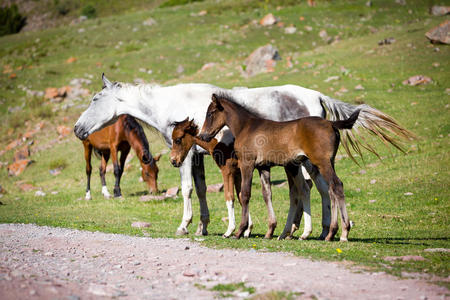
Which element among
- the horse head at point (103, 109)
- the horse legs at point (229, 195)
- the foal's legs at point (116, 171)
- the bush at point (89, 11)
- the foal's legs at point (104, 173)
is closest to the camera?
the horse legs at point (229, 195)

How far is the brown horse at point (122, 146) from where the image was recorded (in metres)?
17.2

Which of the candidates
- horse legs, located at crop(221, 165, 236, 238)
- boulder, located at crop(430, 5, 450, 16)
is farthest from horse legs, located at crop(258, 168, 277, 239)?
boulder, located at crop(430, 5, 450, 16)

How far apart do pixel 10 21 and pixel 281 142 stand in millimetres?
78049

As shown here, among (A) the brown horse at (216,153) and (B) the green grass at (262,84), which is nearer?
(A) the brown horse at (216,153)

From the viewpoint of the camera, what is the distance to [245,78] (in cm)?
3006

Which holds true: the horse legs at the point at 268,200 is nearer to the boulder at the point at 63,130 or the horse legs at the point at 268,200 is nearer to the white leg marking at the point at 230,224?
the white leg marking at the point at 230,224

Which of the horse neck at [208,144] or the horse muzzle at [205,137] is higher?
the horse muzzle at [205,137]

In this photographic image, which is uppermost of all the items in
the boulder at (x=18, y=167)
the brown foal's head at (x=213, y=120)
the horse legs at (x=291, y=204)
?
the brown foal's head at (x=213, y=120)

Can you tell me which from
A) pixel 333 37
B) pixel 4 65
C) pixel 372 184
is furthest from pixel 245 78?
pixel 4 65

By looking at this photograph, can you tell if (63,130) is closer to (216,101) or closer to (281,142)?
(216,101)

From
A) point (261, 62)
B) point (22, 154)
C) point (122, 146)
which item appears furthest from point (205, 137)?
point (261, 62)

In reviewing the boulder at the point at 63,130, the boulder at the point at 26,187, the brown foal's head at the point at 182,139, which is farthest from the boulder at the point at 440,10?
the brown foal's head at the point at 182,139

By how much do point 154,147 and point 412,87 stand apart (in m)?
12.8

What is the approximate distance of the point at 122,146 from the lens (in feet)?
60.5
